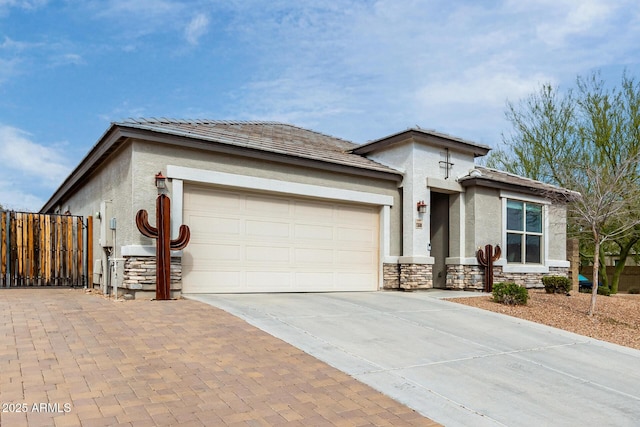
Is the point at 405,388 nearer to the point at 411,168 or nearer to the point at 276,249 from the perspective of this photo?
the point at 276,249

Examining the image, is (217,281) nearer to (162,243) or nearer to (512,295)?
(162,243)

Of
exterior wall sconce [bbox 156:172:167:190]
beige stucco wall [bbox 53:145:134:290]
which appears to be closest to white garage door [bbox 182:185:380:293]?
exterior wall sconce [bbox 156:172:167:190]

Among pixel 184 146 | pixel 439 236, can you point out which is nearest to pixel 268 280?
pixel 184 146

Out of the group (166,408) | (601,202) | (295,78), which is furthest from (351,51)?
(166,408)

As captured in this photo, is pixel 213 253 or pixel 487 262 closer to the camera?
pixel 213 253

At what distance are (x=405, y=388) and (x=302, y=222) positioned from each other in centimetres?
778

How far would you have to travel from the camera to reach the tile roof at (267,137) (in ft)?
38.2

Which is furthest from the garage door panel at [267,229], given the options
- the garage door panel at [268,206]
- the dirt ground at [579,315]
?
Answer: the dirt ground at [579,315]

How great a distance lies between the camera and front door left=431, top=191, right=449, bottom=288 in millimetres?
16188

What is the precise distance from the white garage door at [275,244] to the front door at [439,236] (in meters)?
2.60

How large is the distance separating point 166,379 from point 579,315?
412 inches

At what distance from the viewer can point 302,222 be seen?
44.1ft

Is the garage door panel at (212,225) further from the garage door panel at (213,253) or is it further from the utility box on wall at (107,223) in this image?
the utility box on wall at (107,223)

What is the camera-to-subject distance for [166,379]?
5.71 metres
